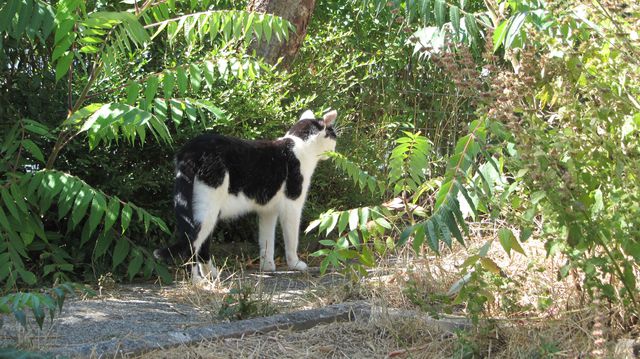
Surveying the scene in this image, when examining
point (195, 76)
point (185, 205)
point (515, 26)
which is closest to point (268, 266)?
point (185, 205)

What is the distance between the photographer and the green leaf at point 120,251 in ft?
20.0

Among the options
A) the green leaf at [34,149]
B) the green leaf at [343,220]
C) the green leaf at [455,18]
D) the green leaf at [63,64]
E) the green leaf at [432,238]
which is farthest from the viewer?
the green leaf at [34,149]

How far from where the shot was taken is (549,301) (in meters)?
4.23

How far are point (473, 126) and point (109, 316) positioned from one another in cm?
255

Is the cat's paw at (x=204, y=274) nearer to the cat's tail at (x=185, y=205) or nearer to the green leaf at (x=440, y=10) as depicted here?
the cat's tail at (x=185, y=205)

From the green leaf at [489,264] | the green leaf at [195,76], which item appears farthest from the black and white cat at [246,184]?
the green leaf at [489,264]

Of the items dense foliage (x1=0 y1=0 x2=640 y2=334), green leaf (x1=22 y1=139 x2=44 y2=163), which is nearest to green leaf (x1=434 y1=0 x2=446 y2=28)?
dense foliage (x1=0 y1=0 x2=640 y2=334)

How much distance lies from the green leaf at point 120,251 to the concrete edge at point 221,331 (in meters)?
1.87

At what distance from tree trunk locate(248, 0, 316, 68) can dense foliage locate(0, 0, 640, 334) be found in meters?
0.18

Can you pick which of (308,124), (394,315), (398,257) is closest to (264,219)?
(308,124)

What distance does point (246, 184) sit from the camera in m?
6.79

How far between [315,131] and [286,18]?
1.35 metres

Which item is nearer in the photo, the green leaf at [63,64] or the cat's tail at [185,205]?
the green leaf at [63,64]

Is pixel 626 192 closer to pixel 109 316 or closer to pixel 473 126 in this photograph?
pixel 473 126
